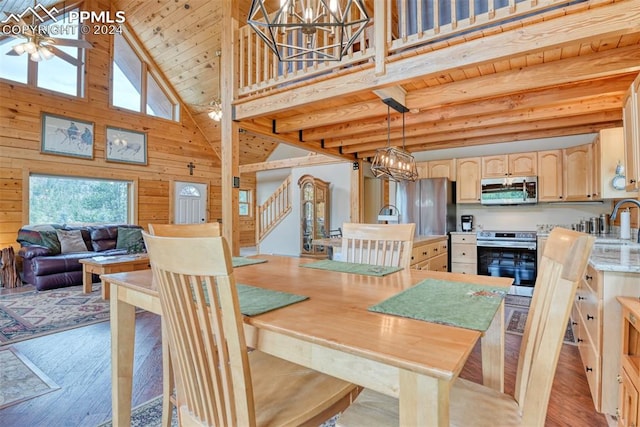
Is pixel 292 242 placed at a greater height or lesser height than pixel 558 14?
lesser

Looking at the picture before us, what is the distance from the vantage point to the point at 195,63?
684 cm

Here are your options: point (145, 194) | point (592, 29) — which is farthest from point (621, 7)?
point (145, 194)

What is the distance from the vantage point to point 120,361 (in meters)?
1.51

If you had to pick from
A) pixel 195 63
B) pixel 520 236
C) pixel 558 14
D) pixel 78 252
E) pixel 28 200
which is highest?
pixel 195 63

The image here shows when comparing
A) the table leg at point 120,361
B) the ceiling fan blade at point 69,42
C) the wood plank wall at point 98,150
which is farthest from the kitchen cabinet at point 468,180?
the wood plank wall at point 98,150

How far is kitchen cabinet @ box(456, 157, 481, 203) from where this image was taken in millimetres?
4934

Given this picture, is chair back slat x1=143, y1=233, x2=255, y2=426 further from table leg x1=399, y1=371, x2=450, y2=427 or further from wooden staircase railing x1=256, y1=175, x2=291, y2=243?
wooden staircase railing x1=256, y1=175, x2=291, y2=243

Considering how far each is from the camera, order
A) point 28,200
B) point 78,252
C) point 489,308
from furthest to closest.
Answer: point 28,200
point 78,252
point 489,308

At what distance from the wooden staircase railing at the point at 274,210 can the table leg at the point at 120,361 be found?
6113mm

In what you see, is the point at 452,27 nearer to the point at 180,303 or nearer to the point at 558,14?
the point at 558,14

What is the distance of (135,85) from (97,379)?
7.07 m

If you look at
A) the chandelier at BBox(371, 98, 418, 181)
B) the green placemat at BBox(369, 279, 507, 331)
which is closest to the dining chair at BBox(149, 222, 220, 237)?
the green placemat at BBox(369, 279, 507, 331)

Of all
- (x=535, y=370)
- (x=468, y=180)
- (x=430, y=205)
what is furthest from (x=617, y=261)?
(x=468, y=180)

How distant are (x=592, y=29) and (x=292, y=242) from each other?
635cm
